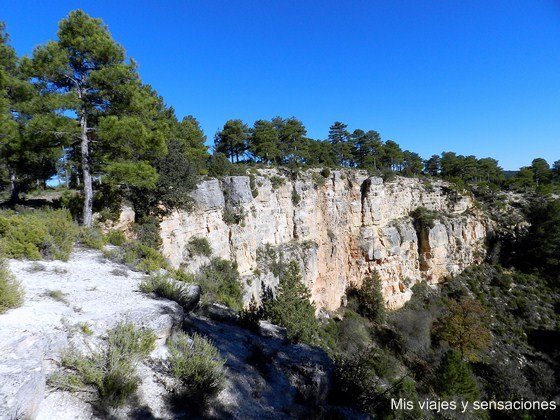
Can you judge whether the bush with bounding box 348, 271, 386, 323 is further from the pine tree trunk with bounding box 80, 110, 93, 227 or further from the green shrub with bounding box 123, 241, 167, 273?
the pine tree trunk with bounding box 80, 110, 93, 227

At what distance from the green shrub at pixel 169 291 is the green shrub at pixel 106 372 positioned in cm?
204

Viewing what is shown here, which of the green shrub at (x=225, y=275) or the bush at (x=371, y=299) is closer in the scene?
the green shrub at (x=225, y=275)

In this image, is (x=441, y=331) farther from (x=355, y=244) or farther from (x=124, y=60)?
(x=124, y=60)

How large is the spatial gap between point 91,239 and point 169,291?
14.8 feet

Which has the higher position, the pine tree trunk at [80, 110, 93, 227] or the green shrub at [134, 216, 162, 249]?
the pine tree trunk at [80, 110, 93, 227]

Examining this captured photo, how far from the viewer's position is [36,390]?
3.03 meters

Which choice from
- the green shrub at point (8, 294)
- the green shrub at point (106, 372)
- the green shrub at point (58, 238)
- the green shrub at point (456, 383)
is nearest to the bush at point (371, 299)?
the green shrub at point (456, 383)

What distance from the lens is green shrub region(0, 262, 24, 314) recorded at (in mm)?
4273

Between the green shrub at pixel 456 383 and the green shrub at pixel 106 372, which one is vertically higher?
the green shrub at pixel 106 372

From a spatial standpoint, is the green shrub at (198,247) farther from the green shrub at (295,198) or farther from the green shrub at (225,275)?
the green shrub at (295,198)

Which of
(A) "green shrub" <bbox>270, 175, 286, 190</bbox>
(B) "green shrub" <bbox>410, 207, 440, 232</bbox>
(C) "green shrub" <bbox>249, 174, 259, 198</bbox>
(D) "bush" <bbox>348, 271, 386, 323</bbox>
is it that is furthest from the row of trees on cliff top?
(B) "green shrub" <bbox>410, 207, 440, 232</bbox>

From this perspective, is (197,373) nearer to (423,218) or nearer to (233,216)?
(233,216)

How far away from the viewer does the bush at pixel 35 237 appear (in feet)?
21.9

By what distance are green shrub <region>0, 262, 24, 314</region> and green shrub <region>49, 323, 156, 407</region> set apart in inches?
63.2
